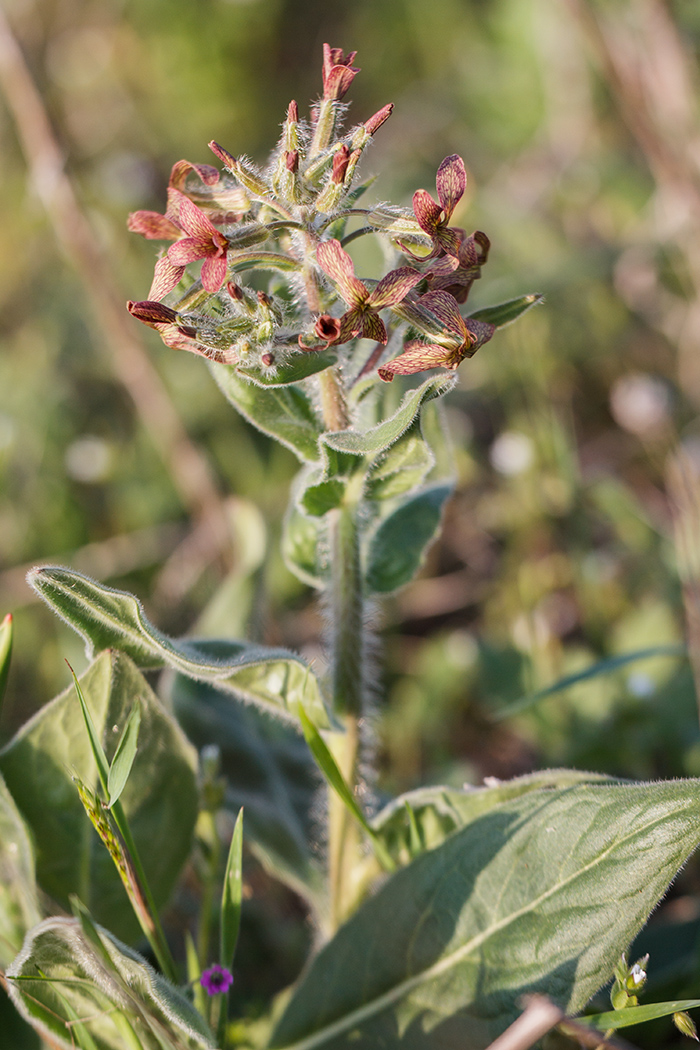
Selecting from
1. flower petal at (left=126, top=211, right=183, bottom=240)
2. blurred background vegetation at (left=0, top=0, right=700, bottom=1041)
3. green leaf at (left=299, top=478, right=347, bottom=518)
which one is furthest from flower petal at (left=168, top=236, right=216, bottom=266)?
blurred background vegetation at (left=0, top=0, right=700, bottom=1041)

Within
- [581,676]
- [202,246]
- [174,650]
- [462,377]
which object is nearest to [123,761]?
[174,650]

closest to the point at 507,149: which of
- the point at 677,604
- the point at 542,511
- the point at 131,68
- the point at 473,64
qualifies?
the point at 473,64

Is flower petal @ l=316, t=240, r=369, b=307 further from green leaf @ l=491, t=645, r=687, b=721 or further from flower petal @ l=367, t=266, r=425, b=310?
green leaf @ l=491, t=645, r=687, b=721

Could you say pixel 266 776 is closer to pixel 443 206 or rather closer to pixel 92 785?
pixel 92 785

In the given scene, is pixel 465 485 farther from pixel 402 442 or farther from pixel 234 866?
pixel 234 866

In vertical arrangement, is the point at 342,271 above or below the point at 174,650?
above

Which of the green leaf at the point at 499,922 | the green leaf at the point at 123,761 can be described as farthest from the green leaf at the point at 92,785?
the green leaf at the point at 499,922
